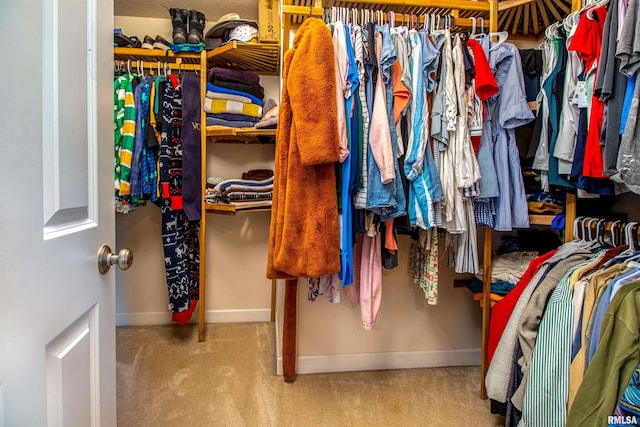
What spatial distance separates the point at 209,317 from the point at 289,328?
3.26 ft

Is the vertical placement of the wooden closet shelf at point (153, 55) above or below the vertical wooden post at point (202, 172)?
above

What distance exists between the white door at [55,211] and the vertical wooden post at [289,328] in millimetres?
839

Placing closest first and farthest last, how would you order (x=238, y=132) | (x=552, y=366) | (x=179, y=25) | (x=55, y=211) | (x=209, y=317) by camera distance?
(x=55, y=211) < (x=552, y=366) < (x=238, y=132) < (x=179, y=25) < (x=209, y=317)

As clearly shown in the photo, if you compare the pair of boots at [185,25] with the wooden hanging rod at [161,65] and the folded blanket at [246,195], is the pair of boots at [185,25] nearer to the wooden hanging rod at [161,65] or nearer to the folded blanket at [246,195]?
the wooden hanging rod at [161,65]

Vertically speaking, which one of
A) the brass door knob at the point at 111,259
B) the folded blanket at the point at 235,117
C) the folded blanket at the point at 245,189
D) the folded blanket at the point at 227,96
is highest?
the folded blanket at the point at 227,96

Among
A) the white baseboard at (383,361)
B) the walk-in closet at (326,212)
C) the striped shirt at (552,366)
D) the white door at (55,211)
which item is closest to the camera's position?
the white door at (55,211)

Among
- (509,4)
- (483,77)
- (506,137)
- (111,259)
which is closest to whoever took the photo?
(111,259)

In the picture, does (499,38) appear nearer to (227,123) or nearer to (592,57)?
(592,57)

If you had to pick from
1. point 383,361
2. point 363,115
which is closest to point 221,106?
point 363,115

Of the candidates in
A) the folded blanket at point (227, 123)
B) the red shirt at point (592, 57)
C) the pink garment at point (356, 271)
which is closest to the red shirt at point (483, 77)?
the red shirt at point (592, 57)

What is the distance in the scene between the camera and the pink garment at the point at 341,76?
1116 millimetres

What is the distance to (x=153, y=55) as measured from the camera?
193cm

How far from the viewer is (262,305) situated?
232 cm

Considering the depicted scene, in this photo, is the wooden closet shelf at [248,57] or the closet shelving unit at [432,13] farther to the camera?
the wooden closet shelf at [248,57]
